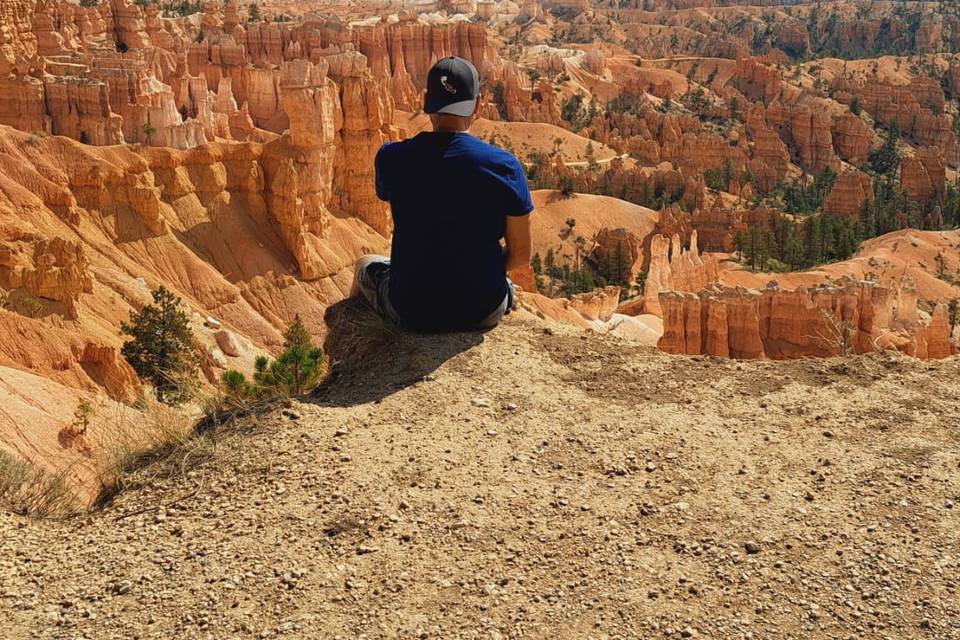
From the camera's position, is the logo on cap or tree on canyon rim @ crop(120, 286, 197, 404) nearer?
the logo on cap

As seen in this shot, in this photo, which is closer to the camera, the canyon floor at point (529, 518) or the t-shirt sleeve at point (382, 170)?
the canyon floor at point (529, 518)

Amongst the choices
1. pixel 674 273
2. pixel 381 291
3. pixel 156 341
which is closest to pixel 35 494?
pixel 381 291

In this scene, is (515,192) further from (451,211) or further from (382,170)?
(382,170)

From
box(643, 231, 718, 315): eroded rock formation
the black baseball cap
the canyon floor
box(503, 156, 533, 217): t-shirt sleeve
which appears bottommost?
box(643, 231, 718, 315): eroded rock formation

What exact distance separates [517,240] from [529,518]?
261 centimetres

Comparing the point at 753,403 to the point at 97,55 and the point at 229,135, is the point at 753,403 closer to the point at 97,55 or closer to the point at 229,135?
the point at 229,135

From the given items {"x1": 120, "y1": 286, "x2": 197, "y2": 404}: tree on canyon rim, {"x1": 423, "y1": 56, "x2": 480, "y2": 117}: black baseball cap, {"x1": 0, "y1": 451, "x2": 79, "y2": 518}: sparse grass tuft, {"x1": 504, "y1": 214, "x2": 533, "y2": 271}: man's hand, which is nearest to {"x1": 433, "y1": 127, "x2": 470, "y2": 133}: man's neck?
{"x1": 423, "y1": 56, "x2": 480, "y2": 117}: black baseball cap

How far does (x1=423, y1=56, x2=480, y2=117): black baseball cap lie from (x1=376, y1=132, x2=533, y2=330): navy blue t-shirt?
235 mm

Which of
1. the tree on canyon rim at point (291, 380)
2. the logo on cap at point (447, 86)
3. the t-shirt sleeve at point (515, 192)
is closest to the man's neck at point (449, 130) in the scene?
the logo on cap at point (447, 86)

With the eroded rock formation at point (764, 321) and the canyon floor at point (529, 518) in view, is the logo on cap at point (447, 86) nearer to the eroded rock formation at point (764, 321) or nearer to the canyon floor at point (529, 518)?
the canyon floor at point (529, 518)

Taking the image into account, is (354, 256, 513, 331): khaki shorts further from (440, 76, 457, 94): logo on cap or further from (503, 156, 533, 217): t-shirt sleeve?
(440, 76, 457, 94): logo on cap

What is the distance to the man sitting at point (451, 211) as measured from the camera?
286 inches

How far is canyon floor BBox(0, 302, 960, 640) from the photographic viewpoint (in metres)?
4.97

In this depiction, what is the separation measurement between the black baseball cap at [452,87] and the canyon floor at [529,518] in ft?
5.99
